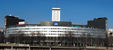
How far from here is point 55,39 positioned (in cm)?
17050

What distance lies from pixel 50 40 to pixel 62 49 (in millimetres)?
74676

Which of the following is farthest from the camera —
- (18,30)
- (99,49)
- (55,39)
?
(18,30)

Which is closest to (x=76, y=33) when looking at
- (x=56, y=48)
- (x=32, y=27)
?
(x=32, y=27)

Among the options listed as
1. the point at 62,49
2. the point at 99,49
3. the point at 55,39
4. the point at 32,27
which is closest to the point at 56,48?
the point at 62,49

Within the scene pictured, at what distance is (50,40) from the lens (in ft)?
565

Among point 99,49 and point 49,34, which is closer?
point 99,49

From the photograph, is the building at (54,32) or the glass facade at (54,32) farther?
the glass facade at (54,32)

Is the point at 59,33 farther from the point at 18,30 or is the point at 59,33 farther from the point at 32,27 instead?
the point at 18,30

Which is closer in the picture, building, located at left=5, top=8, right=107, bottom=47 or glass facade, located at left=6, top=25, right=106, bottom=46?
building, located at left=5, top=8, right=107, bottom=47

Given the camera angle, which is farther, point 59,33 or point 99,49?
point 59,33

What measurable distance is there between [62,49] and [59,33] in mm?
80161

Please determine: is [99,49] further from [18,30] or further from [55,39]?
[18,30]

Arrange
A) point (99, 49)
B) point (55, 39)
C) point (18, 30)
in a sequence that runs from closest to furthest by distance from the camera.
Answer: point (99, 49), point (55, 39), point (18, 30)

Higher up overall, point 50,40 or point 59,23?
point 59,23
